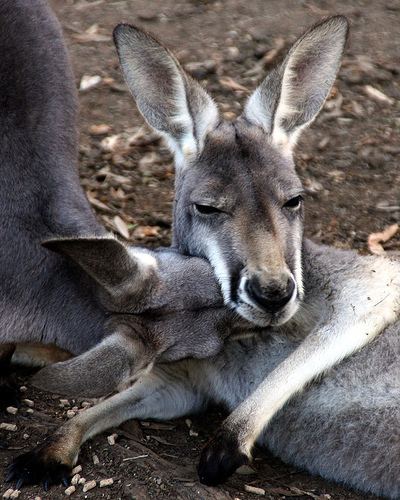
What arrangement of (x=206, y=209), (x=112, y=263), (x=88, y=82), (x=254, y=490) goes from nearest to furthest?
1. (x=112, y=263)
2. (x=254, y=490)
3. (x=206, y=209)
4. (x=88, y=82)

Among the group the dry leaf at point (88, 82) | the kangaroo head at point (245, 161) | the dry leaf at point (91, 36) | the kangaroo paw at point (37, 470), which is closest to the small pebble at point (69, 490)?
the kangaroo paw at point (37, 470)

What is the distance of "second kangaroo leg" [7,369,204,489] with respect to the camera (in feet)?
11.7

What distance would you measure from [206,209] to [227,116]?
6.37 feet

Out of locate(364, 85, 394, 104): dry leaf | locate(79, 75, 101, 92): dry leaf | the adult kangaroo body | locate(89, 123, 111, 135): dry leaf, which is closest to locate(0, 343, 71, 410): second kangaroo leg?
the adult kangaroo body

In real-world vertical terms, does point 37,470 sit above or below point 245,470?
above

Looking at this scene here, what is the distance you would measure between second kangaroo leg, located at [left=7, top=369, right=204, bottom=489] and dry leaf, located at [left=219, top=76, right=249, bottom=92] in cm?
231

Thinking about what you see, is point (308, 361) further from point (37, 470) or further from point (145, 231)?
point (145, 231)

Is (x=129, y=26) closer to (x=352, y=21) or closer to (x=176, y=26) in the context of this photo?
(x=176, y=26)

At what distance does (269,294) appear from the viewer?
134 inches

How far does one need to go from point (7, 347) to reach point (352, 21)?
3483 millimetres

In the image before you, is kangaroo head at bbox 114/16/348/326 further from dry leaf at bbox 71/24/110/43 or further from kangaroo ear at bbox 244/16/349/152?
dry leaf at bbox 71/24/110/43

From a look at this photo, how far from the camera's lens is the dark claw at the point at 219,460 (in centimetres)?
351

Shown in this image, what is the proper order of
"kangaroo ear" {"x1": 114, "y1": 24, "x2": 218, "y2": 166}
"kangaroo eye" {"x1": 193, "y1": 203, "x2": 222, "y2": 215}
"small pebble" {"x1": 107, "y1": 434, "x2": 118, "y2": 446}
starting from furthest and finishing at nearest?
"kangaroo ear" {"x1": 114, "y1": 24, "x2": 218, "y2": 166}, "small pebble" {"x1": 107, "y1": 434, "x2": 118, "y2": 446}, "kangaroo eye" {"x1": 193, "y1": 203, "x2": 222, "y2": 215}

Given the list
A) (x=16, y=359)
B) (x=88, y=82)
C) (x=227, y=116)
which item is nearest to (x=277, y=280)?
(x=16, y=359)
